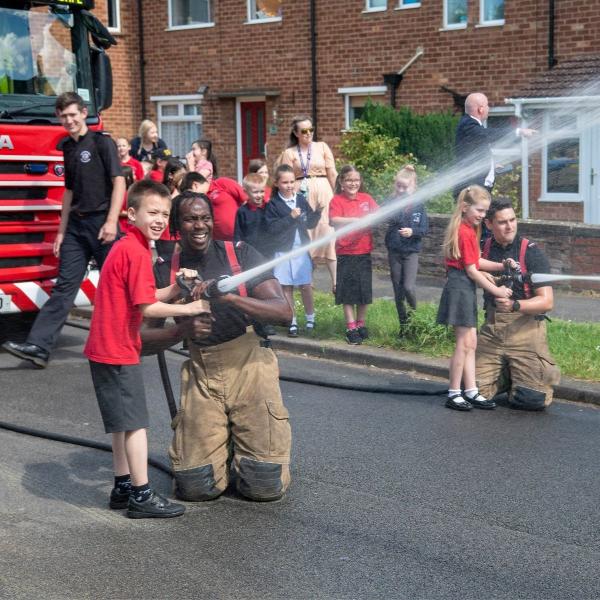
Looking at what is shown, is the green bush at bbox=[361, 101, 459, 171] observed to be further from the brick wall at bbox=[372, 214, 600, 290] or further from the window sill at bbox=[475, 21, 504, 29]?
the brick wall at bbox=[372, 214, 600, 290]

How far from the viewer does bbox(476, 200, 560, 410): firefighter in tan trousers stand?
311 inches

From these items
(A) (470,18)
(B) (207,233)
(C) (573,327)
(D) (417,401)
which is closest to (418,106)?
(A) (470,18)

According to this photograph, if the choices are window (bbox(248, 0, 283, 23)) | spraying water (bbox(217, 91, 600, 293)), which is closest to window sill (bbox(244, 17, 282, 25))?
window (bbox(248, 0, 283, 23))

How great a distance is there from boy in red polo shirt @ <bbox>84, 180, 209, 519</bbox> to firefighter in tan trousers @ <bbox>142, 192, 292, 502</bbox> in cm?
25

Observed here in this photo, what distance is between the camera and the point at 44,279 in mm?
10359

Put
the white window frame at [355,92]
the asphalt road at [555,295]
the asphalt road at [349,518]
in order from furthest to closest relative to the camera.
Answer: the white window frame at [355,92], the asphalt road at [555,295], the asphalt road at [349,518]

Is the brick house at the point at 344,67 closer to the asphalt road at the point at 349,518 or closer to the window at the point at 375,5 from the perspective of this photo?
the window at the point at 375,5

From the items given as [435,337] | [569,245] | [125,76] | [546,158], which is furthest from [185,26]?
[435,337]

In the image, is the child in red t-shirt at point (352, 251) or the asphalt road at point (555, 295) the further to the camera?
the asphalt road at point (555, 295)

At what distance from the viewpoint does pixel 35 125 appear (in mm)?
10102

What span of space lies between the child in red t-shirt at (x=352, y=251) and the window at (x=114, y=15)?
1728 cm

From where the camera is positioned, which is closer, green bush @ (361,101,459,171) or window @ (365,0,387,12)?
green bush @ (361,101,459,171)

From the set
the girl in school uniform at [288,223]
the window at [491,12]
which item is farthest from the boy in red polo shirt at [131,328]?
the window at [491,12]

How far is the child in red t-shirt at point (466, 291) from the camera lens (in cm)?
789
